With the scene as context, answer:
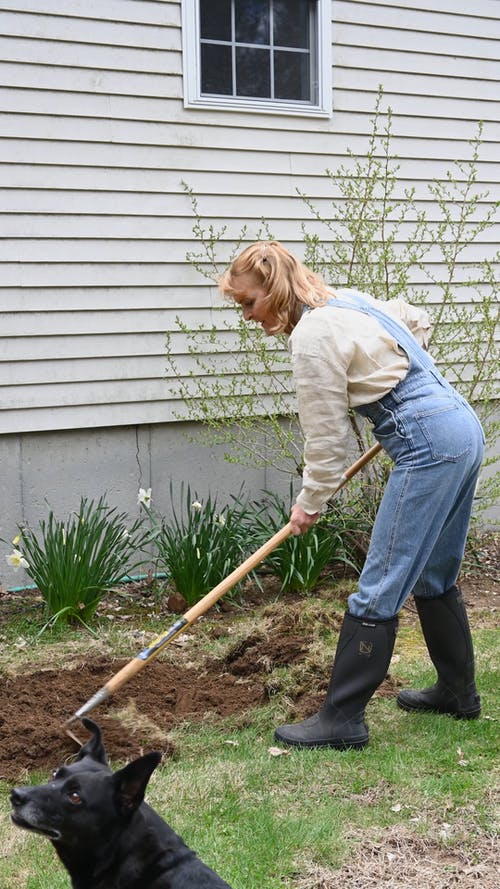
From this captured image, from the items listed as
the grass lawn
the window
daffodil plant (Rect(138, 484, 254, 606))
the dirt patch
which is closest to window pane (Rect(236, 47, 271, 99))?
the window

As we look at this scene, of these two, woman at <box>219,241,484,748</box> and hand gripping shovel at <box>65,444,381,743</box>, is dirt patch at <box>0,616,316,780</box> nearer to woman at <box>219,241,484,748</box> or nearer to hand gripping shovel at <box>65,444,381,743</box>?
hand gripping shovel at <box>65,444,381,743</box>

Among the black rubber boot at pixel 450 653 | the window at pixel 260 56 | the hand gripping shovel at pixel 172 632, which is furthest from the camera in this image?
the window at pixel 260 56

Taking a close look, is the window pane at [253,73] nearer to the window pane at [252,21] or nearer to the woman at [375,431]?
the window pane at [252,21]

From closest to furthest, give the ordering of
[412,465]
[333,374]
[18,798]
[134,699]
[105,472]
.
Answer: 1. [18,798]
2. [333,374]
3. [412,465]
4. [134,699]
5. [105,472]

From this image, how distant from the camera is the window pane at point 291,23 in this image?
281 inches

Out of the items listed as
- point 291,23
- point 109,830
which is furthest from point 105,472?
point 109,830

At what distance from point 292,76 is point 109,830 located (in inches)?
237

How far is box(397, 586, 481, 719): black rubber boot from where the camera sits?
4293 mm

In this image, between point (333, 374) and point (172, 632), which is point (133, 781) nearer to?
point (172, 632)

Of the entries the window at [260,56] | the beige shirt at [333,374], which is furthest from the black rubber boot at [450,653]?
the window at [260,56]

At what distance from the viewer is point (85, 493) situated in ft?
22.2

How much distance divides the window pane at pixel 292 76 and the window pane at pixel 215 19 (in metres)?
0.42

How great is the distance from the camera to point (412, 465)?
387 centimetres

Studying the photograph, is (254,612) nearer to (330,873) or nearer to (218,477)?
(218,477)
